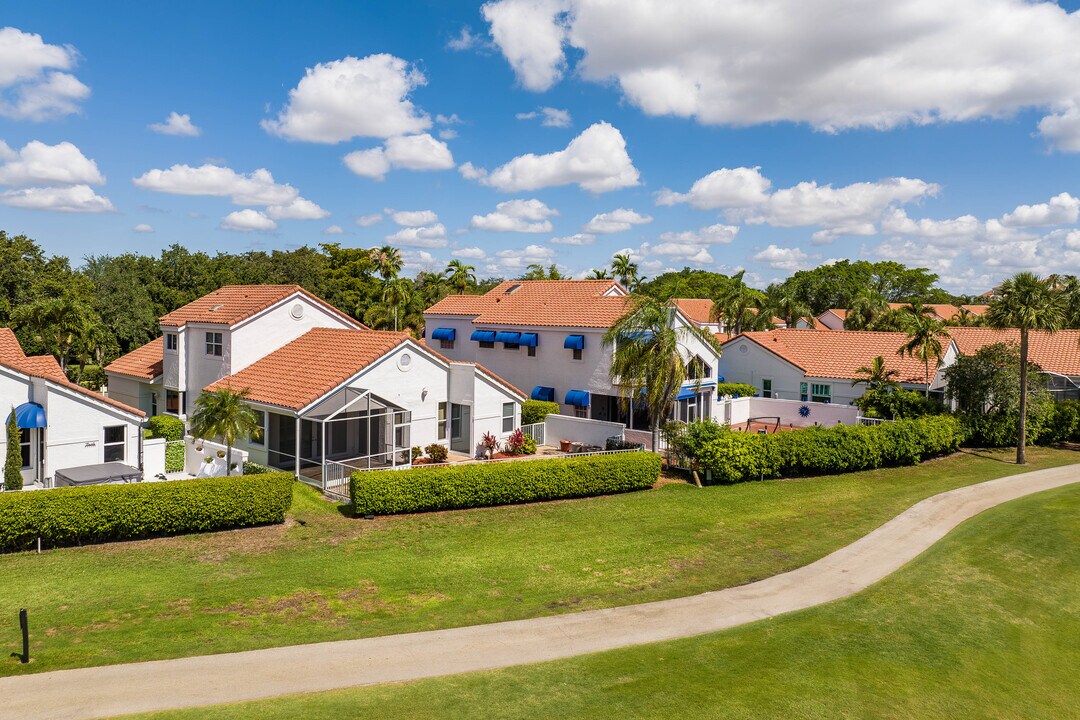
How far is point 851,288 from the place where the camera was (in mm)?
104562

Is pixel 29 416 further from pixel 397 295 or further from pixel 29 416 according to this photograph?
pixel 397 295

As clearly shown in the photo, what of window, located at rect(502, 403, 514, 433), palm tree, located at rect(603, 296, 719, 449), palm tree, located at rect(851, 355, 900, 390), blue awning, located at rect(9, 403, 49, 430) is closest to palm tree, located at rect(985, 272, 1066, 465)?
palm tree, located at rect(851, 355, 900, 390)

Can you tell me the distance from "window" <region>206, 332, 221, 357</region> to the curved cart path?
24147 mm

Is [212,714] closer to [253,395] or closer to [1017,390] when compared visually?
→ [253,395]

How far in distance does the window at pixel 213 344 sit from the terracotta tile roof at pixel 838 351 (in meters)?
35.0

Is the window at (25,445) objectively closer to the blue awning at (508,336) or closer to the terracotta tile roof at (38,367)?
the terracotta tile roof at (38,367)

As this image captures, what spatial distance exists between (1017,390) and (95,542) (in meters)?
43.1

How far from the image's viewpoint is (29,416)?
2342 cm

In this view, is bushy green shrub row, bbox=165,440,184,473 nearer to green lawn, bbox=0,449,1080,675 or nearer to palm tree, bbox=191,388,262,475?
palm tree, bbox=191,388,262,475

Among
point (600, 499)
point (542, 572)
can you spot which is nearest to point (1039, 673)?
point (542, 572)

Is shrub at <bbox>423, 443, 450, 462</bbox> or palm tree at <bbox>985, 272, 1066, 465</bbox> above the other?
palm tree at <bbox>985, 272, 1066, 465</bbox>

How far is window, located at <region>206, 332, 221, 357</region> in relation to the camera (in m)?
34.1

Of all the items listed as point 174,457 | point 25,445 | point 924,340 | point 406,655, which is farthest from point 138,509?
point 924,340

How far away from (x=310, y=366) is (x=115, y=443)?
8.12 meters
